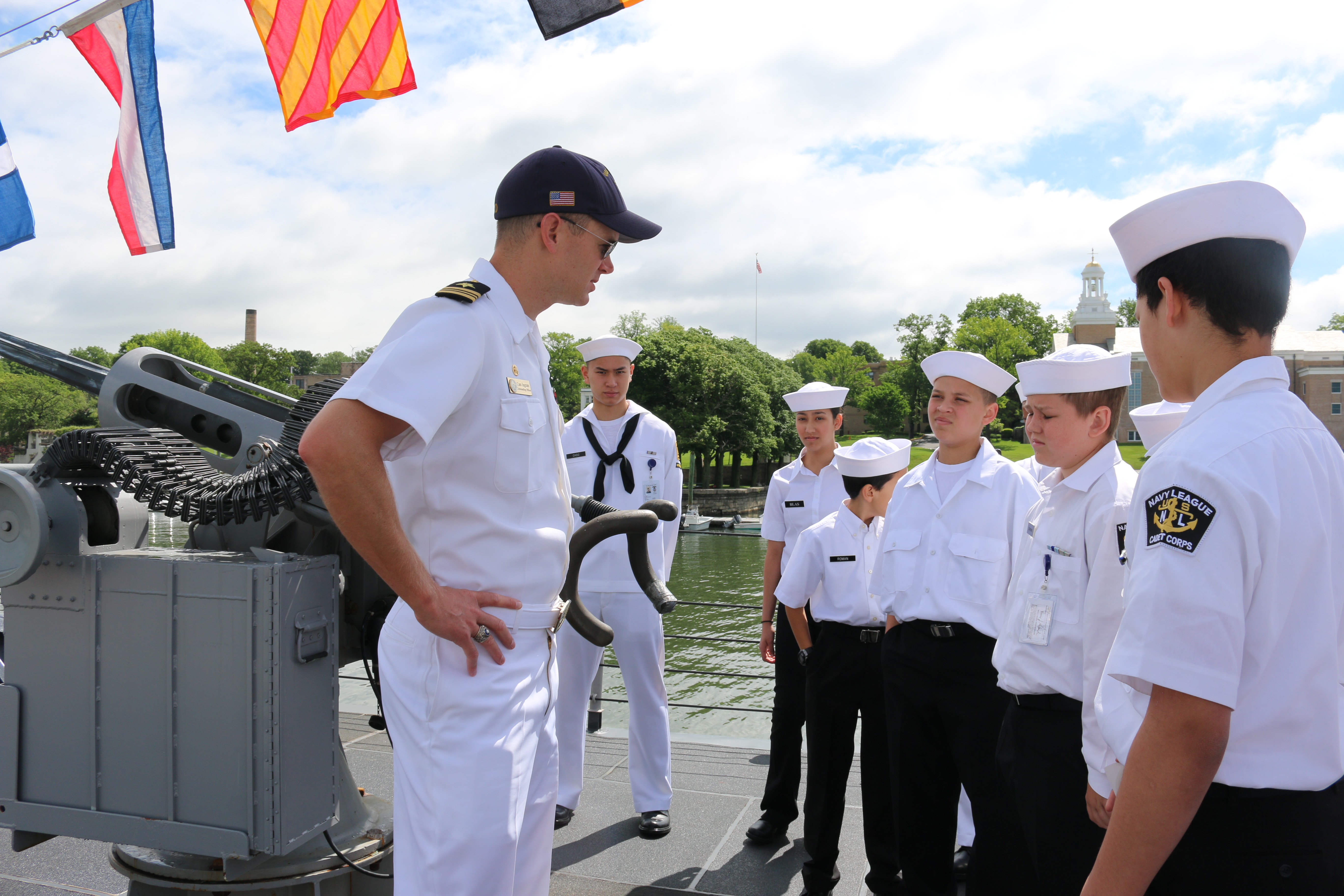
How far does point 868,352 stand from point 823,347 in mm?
14671

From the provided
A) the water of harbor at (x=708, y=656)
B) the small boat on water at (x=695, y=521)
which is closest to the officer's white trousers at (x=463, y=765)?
the water of harbor at (x=708, y=656)

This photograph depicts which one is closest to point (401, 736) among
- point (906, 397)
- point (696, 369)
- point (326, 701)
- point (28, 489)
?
point (326, 701)

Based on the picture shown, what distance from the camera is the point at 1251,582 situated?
1388 millimetres

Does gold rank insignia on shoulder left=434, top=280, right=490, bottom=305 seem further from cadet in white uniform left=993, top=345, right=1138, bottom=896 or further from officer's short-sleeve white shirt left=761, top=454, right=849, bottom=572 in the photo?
officer's short-sleeve white shirt left=761, top=454, right=849, bottom=572

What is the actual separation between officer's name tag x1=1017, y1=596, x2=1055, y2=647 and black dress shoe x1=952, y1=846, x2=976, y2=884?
1.76 metres

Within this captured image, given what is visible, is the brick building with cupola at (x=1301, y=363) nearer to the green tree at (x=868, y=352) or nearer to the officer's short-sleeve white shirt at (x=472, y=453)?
the green tree at (x=868, y=352)

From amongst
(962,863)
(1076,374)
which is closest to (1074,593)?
(1076,374)

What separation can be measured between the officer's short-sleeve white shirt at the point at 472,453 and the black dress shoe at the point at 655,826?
2495 millimetres

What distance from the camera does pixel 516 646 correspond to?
6.65ft

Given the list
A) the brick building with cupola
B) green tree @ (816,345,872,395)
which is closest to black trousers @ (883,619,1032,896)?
the brick building with cupola

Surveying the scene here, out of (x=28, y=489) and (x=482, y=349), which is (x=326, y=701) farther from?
(x=482, y=349)

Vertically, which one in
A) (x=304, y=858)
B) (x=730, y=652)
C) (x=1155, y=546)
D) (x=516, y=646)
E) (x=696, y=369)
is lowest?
(x=730, y=652)

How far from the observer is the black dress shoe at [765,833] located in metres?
4.13

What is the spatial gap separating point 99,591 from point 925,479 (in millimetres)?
2880
